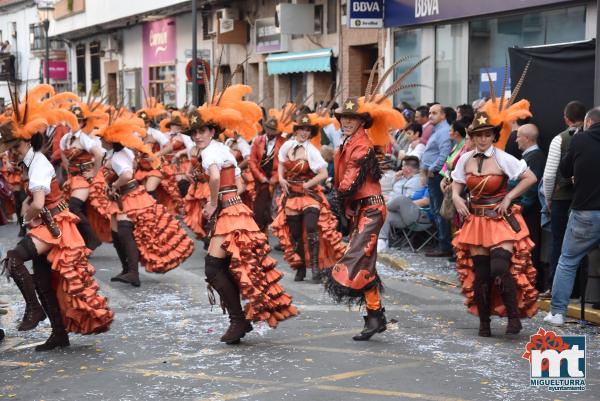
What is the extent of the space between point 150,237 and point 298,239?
1.68m

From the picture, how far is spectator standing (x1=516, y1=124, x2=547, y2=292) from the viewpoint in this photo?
10102 millimetres

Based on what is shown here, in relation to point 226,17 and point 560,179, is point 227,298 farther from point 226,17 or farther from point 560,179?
point 226,17

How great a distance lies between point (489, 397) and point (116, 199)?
5856 millimetres

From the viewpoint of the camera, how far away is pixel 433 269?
12125mm

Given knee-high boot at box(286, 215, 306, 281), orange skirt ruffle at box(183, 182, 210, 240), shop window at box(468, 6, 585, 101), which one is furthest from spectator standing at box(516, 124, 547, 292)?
shop window at box(468, 6, 585, 101)

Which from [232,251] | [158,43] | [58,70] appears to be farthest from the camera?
[58,70]

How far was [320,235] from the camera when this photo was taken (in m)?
11.6

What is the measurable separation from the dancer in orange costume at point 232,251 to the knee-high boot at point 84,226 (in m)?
2.72

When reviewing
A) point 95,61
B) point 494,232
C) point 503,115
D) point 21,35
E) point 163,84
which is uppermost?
point 21,35

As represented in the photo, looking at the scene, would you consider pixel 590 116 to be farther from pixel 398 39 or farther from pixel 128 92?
pixel 128 92

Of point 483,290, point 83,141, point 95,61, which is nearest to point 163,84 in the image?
point 95,61

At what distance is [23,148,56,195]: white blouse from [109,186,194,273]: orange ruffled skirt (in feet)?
10.9

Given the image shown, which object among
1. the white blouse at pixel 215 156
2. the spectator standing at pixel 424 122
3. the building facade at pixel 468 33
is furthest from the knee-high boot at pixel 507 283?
the building facade at pixel 468 33

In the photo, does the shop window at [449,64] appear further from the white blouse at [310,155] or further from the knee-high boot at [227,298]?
the knee-high boot at [227,298]
